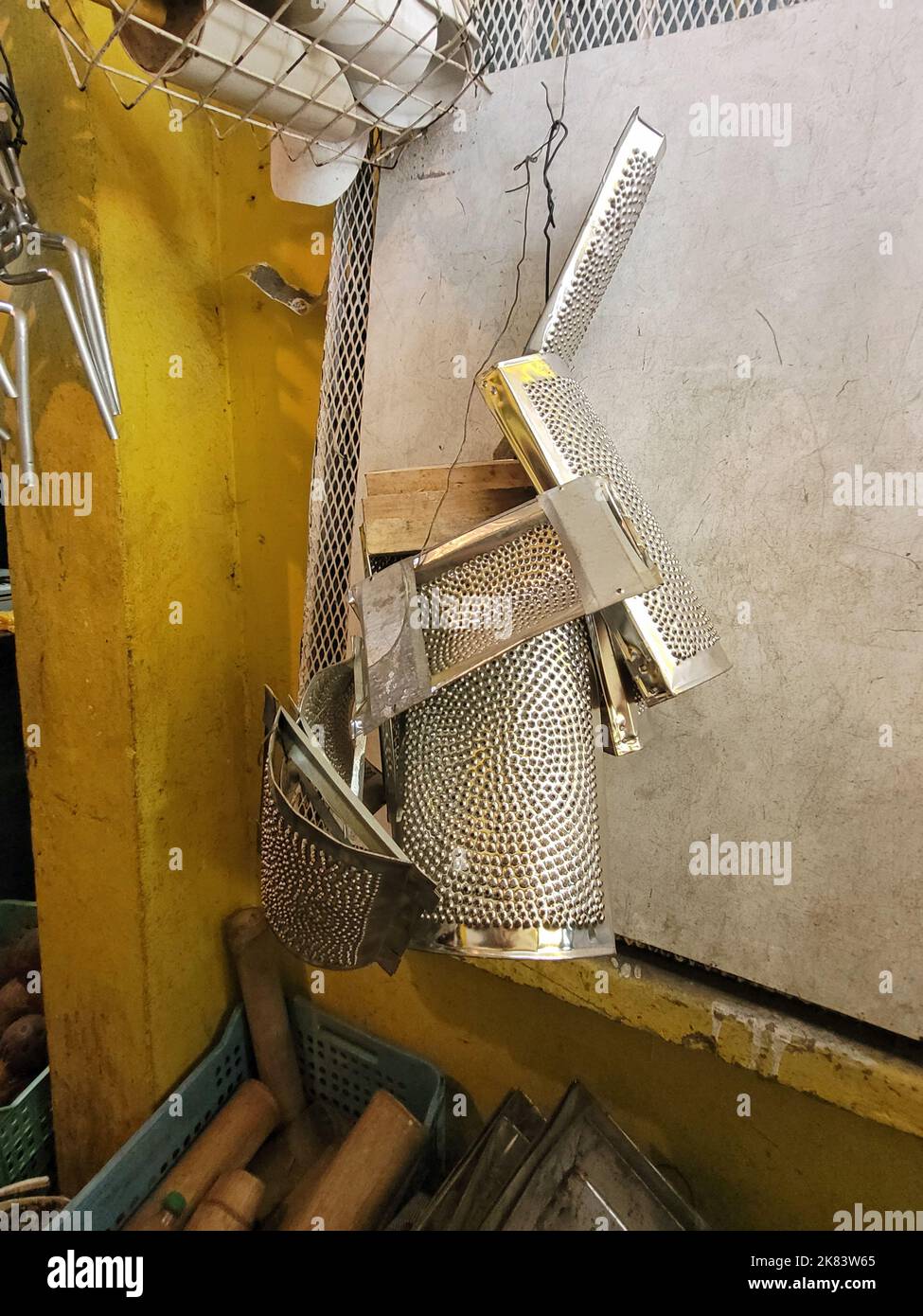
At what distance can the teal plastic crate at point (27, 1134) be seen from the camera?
147 centimetres

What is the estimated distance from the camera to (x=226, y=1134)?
1.40m

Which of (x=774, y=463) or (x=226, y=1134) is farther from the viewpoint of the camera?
(x=226, y=1134)

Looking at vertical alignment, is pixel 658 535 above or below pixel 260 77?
below

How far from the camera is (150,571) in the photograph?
4.34ft

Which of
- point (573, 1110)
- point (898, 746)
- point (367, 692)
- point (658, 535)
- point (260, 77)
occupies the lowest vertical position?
point (573, 1110)

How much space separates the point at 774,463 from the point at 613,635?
364mm

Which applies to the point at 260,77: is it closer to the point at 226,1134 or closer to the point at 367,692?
the point at 367,692

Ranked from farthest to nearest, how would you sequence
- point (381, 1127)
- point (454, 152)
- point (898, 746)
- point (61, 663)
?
1. point (61, 663)
2. point (381, 1127)
3. point (454, 152)
4. point (898, 746)

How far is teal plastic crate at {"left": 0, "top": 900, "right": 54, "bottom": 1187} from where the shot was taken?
147cm

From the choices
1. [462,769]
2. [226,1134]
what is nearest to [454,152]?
[462,769]

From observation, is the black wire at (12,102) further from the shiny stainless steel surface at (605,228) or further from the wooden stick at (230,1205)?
the wooden stick at (230,1205)

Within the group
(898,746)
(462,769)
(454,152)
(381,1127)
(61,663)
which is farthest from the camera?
(61,663)

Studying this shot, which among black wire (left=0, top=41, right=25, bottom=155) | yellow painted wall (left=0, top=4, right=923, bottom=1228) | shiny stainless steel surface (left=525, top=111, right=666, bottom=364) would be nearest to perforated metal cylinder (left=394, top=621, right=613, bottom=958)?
shiny stainless steel surface (left=525, top=111, right=666, bottom=364)

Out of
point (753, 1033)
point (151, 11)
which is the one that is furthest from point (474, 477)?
point (753, 1033)
